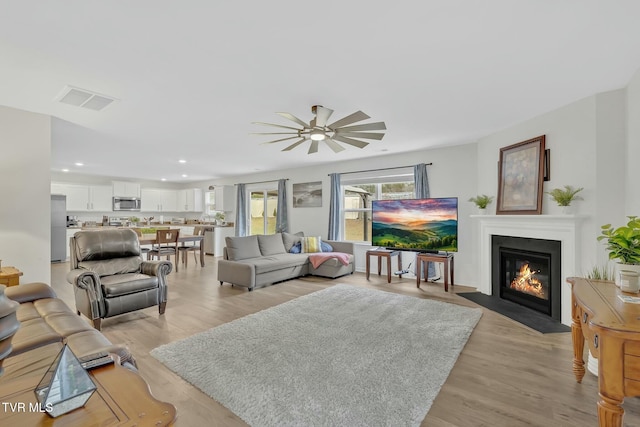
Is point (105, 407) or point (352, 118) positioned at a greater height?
point (352, 118)

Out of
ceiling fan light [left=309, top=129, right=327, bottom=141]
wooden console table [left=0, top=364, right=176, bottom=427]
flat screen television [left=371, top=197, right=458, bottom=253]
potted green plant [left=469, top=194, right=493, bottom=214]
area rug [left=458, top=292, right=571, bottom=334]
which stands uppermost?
ceiling fan light [left=309, top=129, right=327, bottom=141]

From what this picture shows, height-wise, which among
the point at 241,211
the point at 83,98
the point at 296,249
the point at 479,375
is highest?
the point at 83,98

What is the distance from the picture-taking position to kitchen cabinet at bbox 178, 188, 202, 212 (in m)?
10.2

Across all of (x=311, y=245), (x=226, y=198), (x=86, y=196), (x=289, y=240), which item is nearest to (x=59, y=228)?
(x=86, y=196)

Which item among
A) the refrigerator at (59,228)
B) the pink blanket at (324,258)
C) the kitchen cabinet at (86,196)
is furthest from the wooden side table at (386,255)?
the kitchen cabinet at (86,196)

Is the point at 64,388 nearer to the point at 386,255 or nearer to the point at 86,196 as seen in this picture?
the point at 386,255

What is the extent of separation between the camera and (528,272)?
12.8 ft

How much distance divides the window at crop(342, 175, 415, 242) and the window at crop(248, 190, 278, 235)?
2443mm

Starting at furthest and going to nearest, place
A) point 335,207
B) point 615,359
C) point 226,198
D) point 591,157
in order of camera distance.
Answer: point 226,198 → point 335,207 → point 591,157 → point 615,359

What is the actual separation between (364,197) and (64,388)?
5932 mm

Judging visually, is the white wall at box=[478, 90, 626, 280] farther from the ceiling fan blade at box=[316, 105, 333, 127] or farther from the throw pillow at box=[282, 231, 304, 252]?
the throw pillow at box=[282, 231, 304, 252]

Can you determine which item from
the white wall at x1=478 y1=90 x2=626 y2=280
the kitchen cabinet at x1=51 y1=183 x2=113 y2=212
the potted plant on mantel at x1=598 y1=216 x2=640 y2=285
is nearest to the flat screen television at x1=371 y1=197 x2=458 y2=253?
the white wall at x1=478 y1=90 x2=626 y2=280

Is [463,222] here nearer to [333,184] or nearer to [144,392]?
[333,184]

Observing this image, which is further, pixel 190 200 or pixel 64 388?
pixel 190 200
